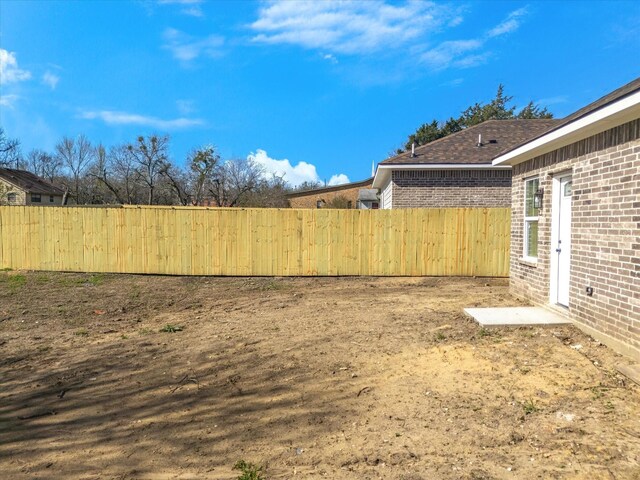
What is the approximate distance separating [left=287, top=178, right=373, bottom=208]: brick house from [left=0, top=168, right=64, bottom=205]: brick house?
2309cm

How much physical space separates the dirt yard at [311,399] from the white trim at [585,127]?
2675mm

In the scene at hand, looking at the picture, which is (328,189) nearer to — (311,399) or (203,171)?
(203,171)

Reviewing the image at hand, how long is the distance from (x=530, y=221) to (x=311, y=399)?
5794 millimetres

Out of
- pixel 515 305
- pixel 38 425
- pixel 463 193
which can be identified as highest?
pixel 463 193

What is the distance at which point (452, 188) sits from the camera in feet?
45.7

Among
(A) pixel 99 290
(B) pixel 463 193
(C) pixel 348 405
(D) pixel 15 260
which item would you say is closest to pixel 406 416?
A: (C) pixel 348 405

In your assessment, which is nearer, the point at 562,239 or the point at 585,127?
the point at 585,127

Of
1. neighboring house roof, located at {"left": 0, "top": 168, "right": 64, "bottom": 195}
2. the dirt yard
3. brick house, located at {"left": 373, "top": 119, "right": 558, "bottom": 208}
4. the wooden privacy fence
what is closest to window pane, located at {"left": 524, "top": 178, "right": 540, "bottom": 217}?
the dirt yard

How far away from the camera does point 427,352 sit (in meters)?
5.21

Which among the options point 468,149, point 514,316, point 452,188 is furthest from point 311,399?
point 468,149

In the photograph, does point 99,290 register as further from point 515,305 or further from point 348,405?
point 515,305

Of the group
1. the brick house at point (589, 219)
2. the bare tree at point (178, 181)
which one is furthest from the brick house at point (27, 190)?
the brick house at point (589, 219)

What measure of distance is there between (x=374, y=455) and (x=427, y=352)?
2399mm

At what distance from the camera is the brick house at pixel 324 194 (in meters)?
36.7
